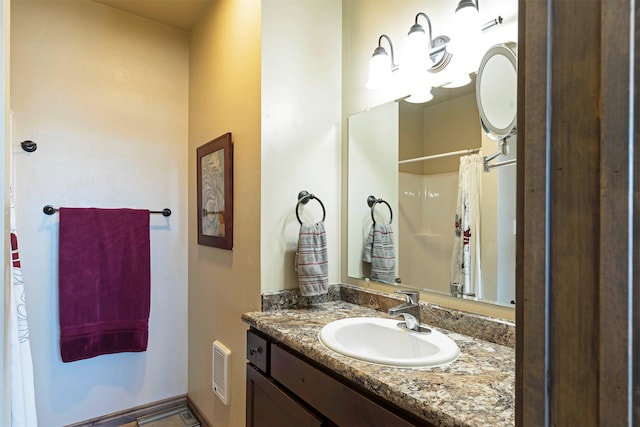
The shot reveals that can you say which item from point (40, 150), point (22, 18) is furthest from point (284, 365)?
point (22, 18)

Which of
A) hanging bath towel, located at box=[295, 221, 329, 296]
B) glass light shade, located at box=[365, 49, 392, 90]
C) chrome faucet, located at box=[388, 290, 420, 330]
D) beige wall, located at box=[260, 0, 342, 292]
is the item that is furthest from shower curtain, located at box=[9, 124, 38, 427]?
glass light shade, located at box=[365, 49, 392, 90]

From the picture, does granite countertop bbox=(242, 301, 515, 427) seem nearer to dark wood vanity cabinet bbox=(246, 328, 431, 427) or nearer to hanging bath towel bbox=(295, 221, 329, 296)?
dark wood vanity cabinet bbox=(246, 328, 431, 427)

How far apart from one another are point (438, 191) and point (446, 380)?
75cm

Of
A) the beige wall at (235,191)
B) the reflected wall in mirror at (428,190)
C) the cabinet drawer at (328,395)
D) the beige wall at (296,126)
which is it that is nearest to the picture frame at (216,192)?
the beige wall at (235,191)

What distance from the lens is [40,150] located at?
1.86 m

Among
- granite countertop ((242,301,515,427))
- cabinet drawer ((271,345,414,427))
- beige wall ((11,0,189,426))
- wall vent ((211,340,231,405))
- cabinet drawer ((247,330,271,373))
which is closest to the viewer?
granite countertop ((242,301,515,427))

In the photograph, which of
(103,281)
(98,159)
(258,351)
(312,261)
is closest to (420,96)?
(312,261)

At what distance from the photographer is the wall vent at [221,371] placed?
67.8 inches

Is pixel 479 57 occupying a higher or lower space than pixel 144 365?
higher

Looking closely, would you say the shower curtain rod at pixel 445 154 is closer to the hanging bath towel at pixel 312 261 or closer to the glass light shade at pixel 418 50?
the glass light shade at pixel 418 50

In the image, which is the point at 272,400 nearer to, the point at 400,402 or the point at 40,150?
the point at 400,402

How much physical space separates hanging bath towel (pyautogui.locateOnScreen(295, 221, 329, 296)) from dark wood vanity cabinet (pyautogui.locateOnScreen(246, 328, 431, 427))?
285 mm

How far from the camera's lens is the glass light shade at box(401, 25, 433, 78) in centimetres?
134

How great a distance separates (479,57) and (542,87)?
99 cm
